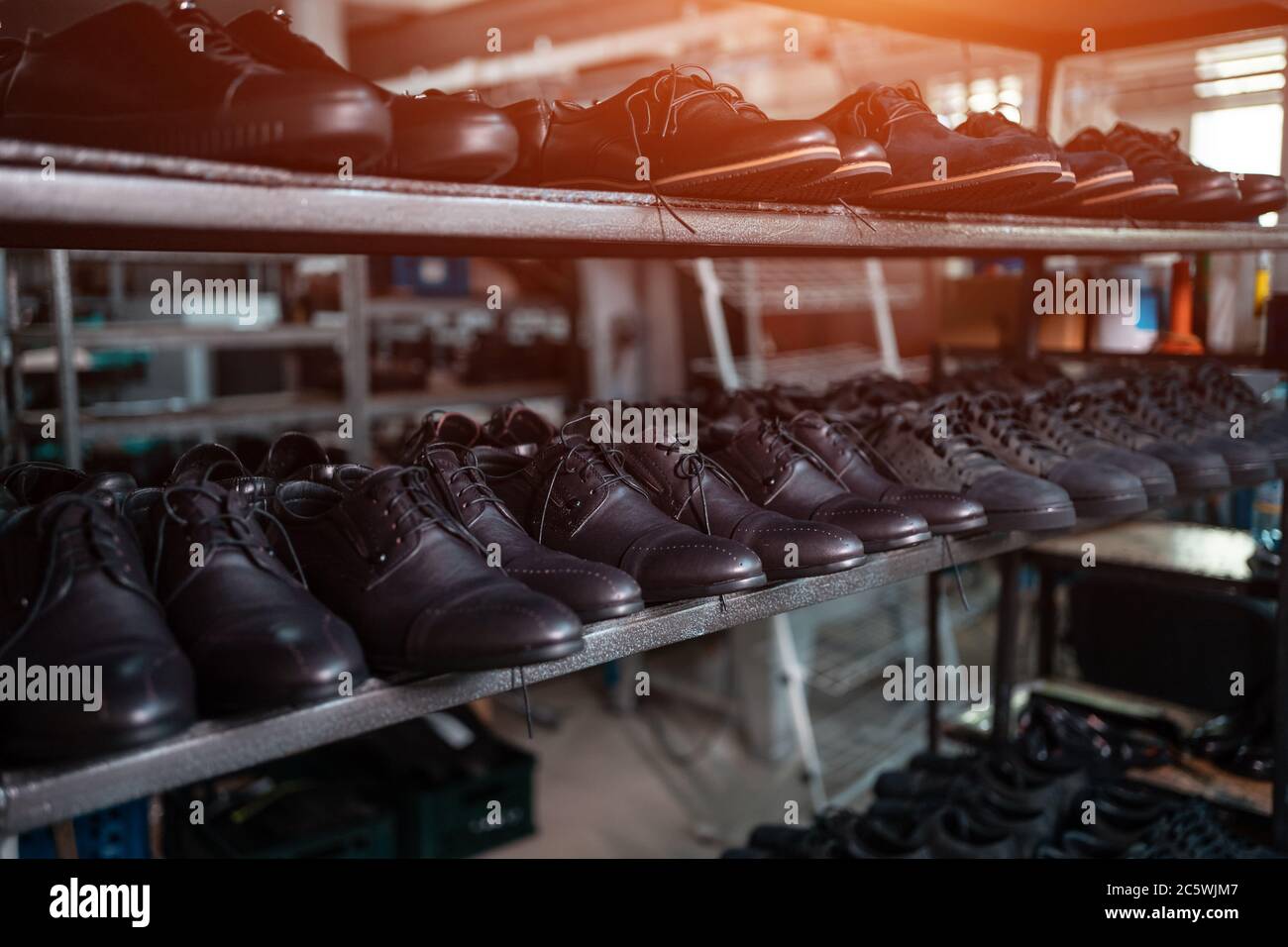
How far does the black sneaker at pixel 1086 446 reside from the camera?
1.61 meters

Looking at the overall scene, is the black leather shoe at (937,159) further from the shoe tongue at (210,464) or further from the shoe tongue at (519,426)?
the shoe tongue at (210,464)

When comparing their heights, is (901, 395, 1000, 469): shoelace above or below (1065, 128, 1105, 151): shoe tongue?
below

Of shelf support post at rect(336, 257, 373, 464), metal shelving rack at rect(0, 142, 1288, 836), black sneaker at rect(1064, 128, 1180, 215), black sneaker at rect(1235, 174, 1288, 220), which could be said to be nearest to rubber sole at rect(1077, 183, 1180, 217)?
black sneaker at rect(1064, 128, 1180, 215)

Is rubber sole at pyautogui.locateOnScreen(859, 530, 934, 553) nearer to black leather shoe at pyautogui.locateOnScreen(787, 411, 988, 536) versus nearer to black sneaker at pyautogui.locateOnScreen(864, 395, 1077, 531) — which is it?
black leather shoe at pyautogui.locateOnScreen(787, 411, 988, 536)

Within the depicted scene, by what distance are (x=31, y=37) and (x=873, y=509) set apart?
965 millimetres

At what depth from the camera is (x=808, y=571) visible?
1.18 meters

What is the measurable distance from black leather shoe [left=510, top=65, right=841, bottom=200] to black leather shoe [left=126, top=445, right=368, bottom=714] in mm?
459

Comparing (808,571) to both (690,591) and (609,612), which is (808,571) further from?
(609,612)

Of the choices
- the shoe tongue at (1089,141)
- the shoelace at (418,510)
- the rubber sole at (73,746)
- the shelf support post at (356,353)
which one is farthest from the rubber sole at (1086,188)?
the shelf support post at (356,353)

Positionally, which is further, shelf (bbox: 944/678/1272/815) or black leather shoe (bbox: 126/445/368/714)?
shelf (bbox: 944/678/1272/815)

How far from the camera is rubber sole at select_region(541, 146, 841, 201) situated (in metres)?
1.07

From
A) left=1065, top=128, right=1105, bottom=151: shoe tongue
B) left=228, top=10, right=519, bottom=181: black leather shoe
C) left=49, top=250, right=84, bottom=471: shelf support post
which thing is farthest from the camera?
left=49, top=250, right=84, bottom=471: shelf support post

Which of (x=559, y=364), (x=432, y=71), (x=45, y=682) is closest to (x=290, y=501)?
(x=45, y=682)
